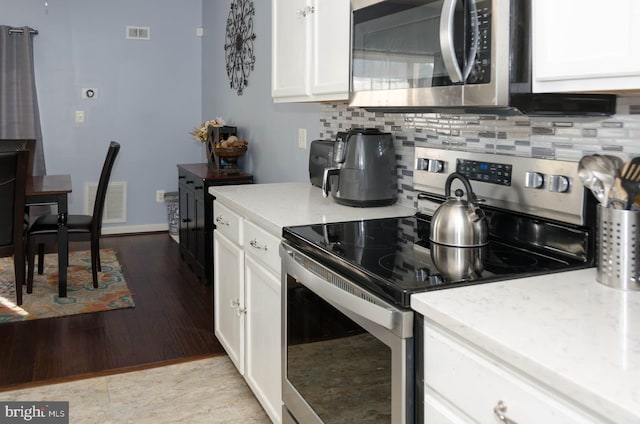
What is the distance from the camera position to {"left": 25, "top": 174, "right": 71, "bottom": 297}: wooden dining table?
3.61m

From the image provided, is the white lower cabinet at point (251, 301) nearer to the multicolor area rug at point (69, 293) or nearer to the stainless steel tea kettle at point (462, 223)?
the stainless steel tea kettle at point (462, 223)

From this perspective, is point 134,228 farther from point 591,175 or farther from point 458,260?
point 591,175

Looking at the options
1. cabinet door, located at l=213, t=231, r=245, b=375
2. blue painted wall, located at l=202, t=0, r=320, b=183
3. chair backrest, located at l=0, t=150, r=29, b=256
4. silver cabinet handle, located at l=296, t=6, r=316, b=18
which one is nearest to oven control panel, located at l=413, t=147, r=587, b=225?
silver cabinet handle, located at l=296, t=6, r=316, b=18

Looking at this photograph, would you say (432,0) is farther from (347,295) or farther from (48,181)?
(48,181)

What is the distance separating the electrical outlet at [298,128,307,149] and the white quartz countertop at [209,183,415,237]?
660mm

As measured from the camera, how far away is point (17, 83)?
518 cm

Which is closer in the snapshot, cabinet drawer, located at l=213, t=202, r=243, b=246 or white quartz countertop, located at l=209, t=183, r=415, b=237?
white quartz countertop, located at l=209, t=183, r=415, b=237

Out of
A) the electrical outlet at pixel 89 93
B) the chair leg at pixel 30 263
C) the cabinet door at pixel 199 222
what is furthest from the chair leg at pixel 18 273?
the electrical outlet at pixel 89 93

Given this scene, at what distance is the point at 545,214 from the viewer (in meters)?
1.53

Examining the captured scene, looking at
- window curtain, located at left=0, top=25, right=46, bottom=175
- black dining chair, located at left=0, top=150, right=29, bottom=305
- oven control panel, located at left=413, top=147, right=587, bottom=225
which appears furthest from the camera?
window curtain, located at left=0, top=25, right=46, bottom=175

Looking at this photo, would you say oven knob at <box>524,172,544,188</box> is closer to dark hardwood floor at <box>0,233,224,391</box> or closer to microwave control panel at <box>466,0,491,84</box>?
microwave control panel at <box>466,0,491,84</box>

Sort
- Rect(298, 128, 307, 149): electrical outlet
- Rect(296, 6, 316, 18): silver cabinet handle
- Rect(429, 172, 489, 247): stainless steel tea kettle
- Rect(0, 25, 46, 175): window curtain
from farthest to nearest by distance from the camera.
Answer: Rect(0, 25, 46, 175): window curtain → Rect(298, 128, 307, 149): electrical outlet → Rect(296, 6, 316, 18): silver cabinet handle → Rect(429, 172, 489, 247): stainless steel tea kettle

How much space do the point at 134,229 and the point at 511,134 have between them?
4796 millimetres

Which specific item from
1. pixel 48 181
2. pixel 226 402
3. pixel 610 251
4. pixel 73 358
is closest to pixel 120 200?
pixel 48 181
